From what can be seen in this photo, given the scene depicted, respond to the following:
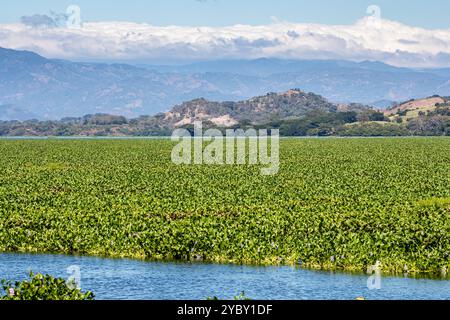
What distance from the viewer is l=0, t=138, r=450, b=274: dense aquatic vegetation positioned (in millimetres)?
28828

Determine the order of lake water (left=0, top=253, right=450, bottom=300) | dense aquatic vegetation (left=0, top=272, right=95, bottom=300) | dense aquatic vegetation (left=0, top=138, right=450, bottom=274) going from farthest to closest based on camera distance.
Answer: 1. dense aquatic vegetation (left=0, top=138, right=450, bottom=274)
2. lake water (left=0, top=253, right=450, bottom=300)
3. dense aquatic vegetation (left=0, top=272, right=95, bottom=300)

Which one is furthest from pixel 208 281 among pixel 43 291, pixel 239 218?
pixel 239 218

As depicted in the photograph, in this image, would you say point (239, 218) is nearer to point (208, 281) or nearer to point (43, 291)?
point (208, 281)

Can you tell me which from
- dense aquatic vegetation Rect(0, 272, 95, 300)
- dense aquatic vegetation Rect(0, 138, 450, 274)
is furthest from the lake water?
dense aquatic vegetation Rect(0, 272, 95, 300)

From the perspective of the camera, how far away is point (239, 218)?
1372 inches

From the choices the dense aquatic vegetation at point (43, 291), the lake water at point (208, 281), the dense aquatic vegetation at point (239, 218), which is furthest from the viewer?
the dense aquatic vegetation at point (239, 218)

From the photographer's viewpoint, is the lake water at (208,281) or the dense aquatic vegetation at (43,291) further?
the lake water at (208,281)

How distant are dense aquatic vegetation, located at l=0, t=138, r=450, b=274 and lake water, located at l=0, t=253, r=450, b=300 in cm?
128

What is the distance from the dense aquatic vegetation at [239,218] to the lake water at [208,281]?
4.19ft

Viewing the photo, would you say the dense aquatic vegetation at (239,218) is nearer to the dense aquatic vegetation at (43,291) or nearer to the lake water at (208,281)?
the lake water at (208,281)

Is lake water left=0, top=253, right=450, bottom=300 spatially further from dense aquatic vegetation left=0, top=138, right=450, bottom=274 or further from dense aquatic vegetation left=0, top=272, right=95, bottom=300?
dense aquatic vegetation left=0, top=272, right=95, bottom=300

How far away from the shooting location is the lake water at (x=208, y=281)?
24031 mm

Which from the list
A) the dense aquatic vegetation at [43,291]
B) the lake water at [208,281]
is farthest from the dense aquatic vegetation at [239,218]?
the dense aquatic vegetation at [43,291]

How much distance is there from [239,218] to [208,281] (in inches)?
369
